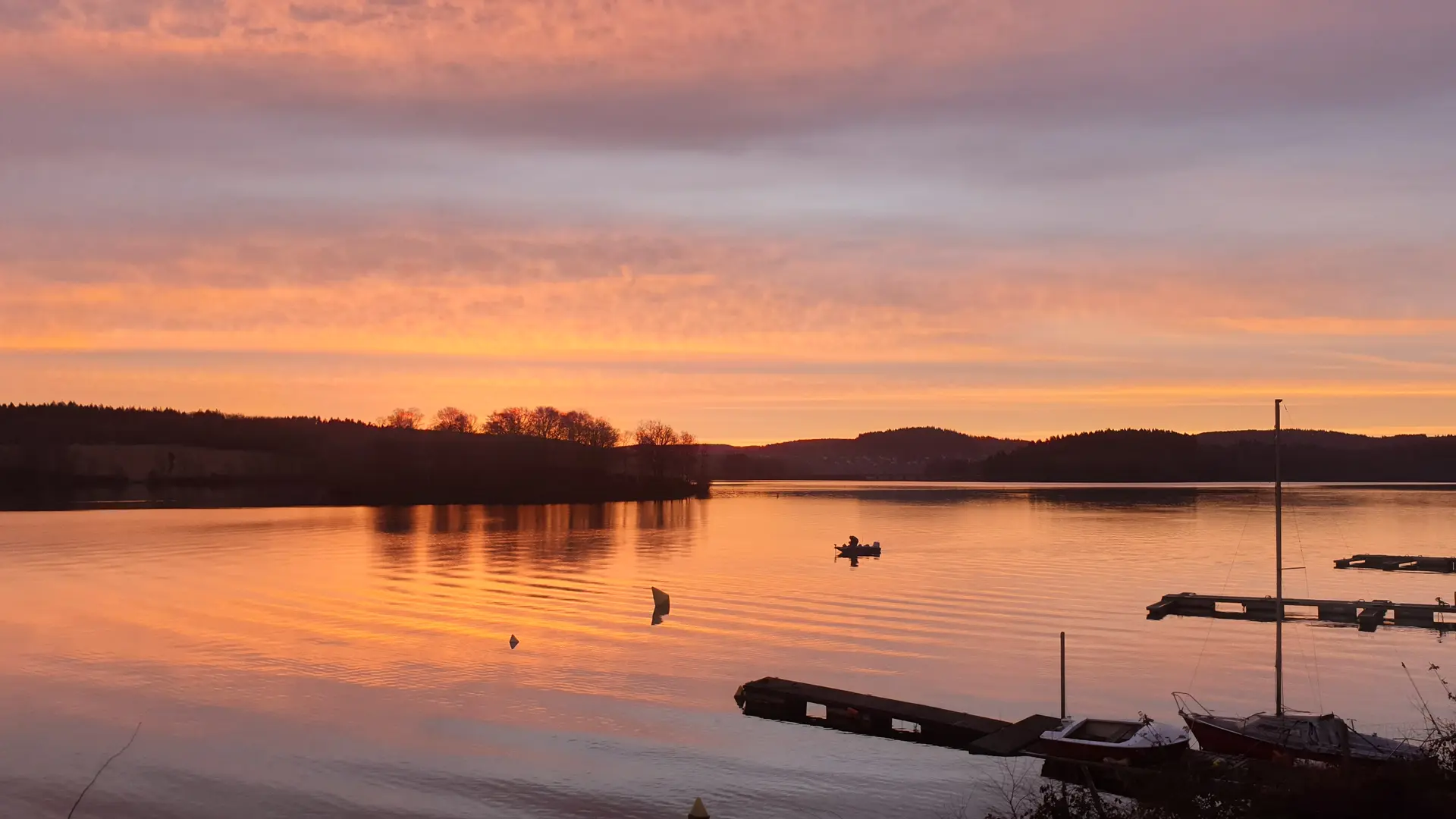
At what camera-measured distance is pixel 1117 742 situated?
29.4 metres

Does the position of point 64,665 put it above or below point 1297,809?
below

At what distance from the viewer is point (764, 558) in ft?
330

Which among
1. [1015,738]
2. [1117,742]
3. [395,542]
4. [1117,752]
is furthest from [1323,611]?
[395,542]

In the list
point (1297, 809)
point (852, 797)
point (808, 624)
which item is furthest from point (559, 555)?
point (1297, 809)

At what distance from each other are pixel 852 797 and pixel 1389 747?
46.3 feet

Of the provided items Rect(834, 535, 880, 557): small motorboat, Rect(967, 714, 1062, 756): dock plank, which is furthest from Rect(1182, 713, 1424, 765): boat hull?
Rect(834, 535, 880, 557): small motorboat

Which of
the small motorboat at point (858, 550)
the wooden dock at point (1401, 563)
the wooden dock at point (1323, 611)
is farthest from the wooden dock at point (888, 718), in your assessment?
the wooden dock at point (1401, 563)

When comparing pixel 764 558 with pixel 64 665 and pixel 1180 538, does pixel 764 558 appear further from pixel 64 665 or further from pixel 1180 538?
pixel 64 665

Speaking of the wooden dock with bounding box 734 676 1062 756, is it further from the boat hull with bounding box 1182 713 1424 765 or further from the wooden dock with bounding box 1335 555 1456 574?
the wooden dock with bounding box 1335 555 1456 574

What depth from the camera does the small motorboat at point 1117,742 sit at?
2892 cm

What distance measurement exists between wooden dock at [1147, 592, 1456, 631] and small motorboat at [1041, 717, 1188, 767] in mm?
34846

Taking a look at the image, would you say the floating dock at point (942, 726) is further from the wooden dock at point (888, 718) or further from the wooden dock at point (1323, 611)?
the wooden dock at point (1323, 611)

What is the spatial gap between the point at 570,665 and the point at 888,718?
1635 centimetres

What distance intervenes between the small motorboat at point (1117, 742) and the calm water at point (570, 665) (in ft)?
8.05
